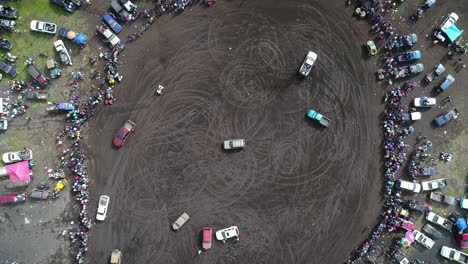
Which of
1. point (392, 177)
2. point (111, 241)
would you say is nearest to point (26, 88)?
point (111, 241)

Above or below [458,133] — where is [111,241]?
below

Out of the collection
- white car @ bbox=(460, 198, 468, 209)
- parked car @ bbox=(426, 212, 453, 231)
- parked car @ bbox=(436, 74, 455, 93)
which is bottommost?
parked car @ bbox=(426, 212, 453, 231)

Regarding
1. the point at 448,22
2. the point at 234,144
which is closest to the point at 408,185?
the point at 448,22

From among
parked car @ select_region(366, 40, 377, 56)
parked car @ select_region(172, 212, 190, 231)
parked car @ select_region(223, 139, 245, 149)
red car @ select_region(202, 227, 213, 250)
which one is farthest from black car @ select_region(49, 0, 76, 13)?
parked car @ select_region(366, 40, 377, 56)

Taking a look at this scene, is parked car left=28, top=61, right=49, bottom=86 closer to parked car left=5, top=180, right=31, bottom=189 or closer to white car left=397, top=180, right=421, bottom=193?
parked car left=5, top=180, right=31, bottom=189

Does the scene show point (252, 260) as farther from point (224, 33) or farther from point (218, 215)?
point (224, 33)

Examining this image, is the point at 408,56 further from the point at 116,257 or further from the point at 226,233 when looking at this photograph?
the point at 116,257

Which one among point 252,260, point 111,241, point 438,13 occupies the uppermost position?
point 438,13

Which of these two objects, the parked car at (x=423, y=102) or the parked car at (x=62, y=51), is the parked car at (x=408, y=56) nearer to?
the parked car at (x=423, y=102)
